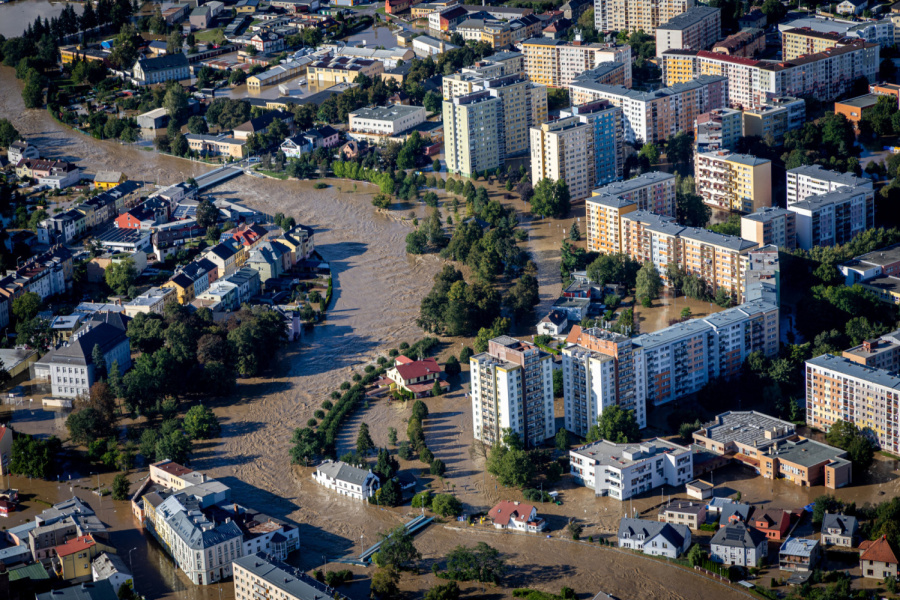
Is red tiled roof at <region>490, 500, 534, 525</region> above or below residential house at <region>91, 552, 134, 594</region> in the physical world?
below

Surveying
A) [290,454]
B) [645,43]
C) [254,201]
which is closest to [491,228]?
[254,201]

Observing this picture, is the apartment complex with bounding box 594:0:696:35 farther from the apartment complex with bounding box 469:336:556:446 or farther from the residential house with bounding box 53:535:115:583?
the residential house with bounding box 53:535:115:583

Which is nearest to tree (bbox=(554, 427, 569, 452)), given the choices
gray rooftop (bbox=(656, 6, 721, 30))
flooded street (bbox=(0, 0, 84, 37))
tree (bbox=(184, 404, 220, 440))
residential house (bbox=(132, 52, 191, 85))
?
tree (bbox=(184, 404, 220, 440))

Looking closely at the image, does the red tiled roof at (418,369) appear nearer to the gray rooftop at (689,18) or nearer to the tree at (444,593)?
the tree at (444,593)

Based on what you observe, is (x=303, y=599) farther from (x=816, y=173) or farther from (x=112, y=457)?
(x=816, y=173)

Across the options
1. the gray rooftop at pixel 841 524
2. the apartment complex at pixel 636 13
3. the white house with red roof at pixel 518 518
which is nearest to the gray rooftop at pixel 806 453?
the gray rooftop at pixel 841 524

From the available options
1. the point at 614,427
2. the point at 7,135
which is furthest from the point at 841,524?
the point at 7,135

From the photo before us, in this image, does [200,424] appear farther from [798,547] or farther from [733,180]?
[733,180]
